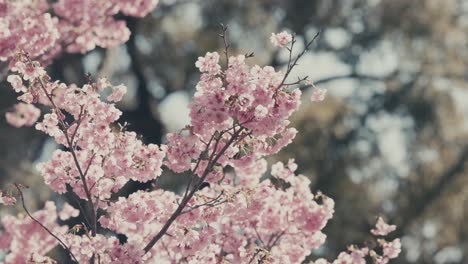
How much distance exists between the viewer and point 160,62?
11219 millimetres

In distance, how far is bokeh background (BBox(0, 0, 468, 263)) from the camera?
34.8ft

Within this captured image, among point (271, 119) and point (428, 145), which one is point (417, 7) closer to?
point (428, 145)

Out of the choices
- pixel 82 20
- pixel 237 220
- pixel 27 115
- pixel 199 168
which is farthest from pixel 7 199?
pixel 82 20

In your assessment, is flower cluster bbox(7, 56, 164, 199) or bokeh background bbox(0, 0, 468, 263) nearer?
flower cluster bbox(7, 56, 164, 199)

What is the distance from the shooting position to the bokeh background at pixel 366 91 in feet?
34.8

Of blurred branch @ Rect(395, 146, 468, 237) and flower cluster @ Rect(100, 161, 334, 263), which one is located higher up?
blurred branch @ Rect(395, 146, 468, 237)

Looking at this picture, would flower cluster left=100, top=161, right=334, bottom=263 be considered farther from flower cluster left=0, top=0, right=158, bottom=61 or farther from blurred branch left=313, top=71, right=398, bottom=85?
blurred branch left=313, top=71, right=398, bottom=85

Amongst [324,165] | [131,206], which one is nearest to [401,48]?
[324,165]

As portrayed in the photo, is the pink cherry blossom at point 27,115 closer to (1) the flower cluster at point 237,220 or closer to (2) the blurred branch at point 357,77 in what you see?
(1) the flower cluster at point 237,220

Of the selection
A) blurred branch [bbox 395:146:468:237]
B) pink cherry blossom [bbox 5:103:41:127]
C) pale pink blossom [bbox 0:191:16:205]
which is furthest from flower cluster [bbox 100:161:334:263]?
blurred branch [bbox 395:146:468:237]

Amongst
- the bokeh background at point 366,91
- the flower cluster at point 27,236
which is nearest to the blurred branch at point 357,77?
the bokeh background at point 366,91

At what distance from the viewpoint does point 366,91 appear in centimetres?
1116

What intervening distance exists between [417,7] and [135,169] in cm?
739

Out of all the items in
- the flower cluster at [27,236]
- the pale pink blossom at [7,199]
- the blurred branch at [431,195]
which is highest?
the blurred branch at [431,195]
